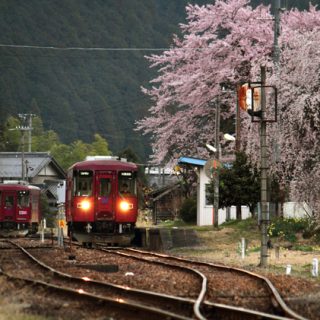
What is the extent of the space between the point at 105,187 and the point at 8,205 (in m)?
16.1

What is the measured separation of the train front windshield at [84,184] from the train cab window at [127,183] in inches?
37.6

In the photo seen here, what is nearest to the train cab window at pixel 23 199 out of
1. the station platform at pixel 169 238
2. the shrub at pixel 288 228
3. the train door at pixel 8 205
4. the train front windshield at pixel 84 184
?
the train door at pixel 8 205

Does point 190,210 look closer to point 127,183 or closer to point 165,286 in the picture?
point 127,183

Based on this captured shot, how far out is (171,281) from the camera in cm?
1520

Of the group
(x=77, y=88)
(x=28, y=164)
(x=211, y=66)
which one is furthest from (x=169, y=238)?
(x=77, y=88)

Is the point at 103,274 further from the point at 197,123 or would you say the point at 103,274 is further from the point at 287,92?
the point at 197,123

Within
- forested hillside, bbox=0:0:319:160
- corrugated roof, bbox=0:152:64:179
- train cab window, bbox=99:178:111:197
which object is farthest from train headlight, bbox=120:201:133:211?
forested hillside, bbox=0:0:319:160

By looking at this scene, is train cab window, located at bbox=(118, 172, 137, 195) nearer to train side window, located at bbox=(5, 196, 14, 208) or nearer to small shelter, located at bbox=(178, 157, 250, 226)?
small shelter, located at bbox=(178, 157, 250, 226)

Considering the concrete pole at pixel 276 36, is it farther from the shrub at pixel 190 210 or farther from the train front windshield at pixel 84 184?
the shrub at pixel 190 210

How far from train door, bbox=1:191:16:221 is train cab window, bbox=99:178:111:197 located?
1602 centimetres

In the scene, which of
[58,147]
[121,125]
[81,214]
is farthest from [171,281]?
[121,125]

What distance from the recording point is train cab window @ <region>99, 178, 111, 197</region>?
29.6 m

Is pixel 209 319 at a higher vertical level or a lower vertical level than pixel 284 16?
lower

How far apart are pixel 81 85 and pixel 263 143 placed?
165 m
